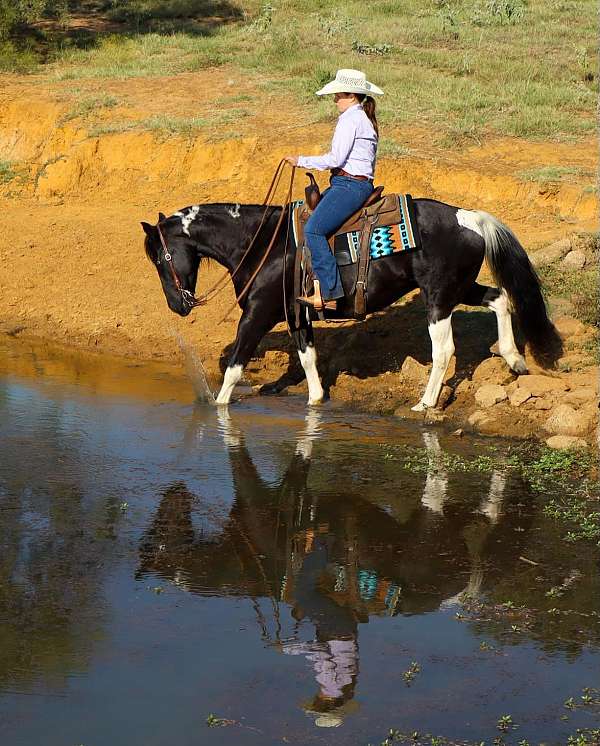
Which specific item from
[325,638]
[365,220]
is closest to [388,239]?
[365,220]

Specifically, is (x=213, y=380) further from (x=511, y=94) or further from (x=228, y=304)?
(x=511, y=94)

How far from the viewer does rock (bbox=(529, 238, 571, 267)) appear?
12.4 meters

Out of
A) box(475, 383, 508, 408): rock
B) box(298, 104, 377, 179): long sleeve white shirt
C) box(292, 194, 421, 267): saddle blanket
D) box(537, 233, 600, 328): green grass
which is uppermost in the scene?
box(298, 104, 377, 179): long sleeve white shirt

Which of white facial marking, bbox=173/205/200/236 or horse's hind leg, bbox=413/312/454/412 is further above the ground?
white facial marking, bbox=173/205/200/236

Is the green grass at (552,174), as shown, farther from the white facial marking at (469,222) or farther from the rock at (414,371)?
the white facial marking at (469,222)

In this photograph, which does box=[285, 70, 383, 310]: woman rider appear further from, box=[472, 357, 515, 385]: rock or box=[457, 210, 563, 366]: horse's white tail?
box=[472, 357, 515, 385]: rock

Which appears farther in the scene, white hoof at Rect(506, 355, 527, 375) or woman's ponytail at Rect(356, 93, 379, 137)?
white hoof at Rect(506, 355, 527, 375)

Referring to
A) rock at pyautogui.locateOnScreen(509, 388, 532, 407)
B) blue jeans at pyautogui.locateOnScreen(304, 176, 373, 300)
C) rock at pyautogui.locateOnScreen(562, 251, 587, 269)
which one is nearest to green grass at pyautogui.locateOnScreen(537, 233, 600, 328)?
rock at pyautogui.locateOnScreen(562, 251, 587, 269)

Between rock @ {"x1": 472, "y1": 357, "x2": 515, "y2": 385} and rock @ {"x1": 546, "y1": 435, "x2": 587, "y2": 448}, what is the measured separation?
1.47m

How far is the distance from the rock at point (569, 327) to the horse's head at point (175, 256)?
3542 millimetres

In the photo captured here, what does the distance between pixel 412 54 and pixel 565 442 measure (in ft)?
46.5

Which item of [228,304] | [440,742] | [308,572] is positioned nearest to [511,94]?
[228,304]

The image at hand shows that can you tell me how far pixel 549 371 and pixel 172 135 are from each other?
8.96 meters

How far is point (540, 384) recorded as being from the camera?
9.34 m
